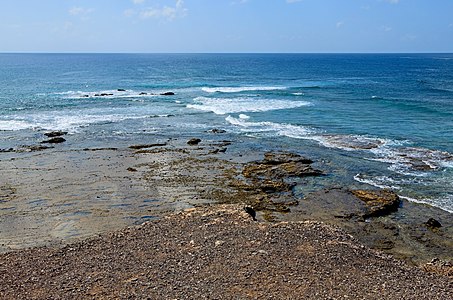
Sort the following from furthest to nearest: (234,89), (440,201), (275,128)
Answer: (234,89) < (275,128) < (440,201)

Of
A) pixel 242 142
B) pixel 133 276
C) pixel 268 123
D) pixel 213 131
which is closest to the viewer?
pixel 133 276

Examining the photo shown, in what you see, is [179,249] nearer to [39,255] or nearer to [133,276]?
[133,276]

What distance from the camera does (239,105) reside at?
2320 inches

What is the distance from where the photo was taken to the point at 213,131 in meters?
42.4

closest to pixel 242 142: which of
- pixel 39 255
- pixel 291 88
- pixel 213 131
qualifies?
pixel 213 131

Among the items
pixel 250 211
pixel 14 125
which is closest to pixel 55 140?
pixel 14 125

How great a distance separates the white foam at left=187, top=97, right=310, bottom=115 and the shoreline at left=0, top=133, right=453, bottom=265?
21.3 meters

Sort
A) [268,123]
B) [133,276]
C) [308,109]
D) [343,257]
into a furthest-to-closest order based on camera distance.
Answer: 1. [308,109]
2. [268,123]
3. [343,257]
4. [133,276]

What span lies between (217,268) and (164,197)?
992 cm

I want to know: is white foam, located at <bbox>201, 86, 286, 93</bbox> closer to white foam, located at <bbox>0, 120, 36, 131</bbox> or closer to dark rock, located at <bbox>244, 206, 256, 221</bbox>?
white foam, located at <bbox>0, 120, 36, 131</bbox>

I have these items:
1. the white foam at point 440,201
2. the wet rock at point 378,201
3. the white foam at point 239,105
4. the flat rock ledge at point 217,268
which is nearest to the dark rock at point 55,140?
the white foam at point 239,105

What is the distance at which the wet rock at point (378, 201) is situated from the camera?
23.0m

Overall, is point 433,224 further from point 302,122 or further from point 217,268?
point 302,122

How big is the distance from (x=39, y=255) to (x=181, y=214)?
6.63 meters
